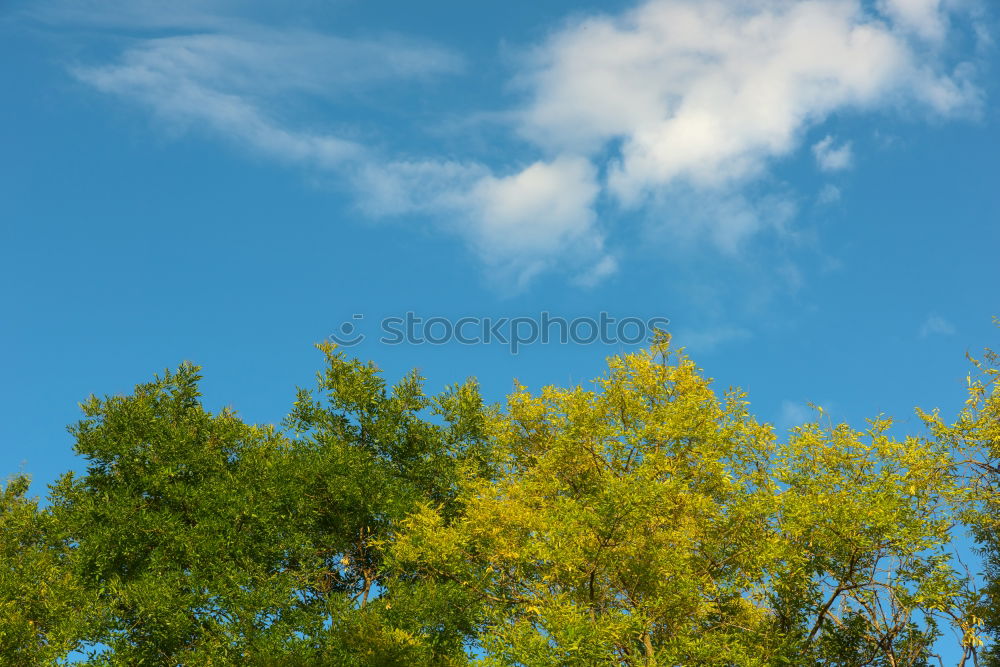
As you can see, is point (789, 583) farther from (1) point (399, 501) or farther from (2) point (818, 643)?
(1) point (399, 501)

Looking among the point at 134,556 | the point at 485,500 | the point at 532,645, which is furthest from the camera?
the point at 134,556

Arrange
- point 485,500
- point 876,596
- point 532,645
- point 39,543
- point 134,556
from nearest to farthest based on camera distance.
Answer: point 532,645 → point 876,596 → point 485,500 → point 134,556 → point 39,543

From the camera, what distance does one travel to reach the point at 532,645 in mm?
22188

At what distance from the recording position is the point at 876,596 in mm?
26812

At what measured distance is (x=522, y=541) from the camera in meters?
27.7

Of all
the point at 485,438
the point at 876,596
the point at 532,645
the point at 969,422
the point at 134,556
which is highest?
the point at 485,438

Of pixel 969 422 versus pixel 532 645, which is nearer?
pixel 532 645

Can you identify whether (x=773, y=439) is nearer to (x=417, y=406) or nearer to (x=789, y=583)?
(x=789, y=583)

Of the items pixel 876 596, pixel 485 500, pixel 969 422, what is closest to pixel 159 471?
pixel 485 500

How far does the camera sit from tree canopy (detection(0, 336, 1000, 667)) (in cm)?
2528

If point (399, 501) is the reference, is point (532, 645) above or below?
below

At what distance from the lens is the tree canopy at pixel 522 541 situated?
25.3 metres

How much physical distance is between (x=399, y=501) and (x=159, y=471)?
918 cm

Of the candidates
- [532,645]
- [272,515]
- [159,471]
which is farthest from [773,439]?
[159,471]
